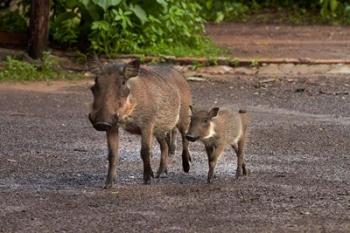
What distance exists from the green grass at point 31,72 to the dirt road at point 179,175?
0.57m

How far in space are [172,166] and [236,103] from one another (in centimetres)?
369

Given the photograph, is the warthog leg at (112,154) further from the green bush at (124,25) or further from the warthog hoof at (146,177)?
the green bush at (124,25)

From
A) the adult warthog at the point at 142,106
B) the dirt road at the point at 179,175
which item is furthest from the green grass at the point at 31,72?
the adult warthog at the point at 142,106

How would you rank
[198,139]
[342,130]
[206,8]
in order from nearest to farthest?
[198,139] → [342,130] → [206,8]

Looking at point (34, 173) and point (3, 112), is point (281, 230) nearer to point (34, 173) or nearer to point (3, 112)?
point (34, 173)

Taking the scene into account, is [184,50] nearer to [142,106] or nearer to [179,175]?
[179,175]

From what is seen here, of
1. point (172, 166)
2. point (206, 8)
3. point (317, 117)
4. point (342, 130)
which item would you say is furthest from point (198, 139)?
point (206, 8)

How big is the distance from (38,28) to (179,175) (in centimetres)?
634

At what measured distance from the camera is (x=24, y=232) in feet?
21.1

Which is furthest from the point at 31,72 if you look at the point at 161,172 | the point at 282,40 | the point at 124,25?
the point at 161,172

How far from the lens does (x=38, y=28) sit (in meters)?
14.6

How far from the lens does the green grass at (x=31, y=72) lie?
1401cm

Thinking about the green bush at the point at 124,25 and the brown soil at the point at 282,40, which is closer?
the green bush at the point at 124,25

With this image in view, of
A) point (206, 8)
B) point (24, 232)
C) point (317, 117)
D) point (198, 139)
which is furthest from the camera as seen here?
point (206, 8)
